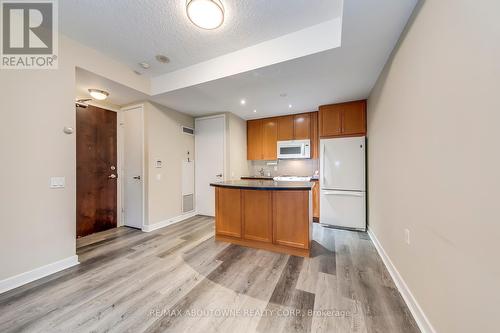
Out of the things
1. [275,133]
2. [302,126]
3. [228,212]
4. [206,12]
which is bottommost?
[228,212]

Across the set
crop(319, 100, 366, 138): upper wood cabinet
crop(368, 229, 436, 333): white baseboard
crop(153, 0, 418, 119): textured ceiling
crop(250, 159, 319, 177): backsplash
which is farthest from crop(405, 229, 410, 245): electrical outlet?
crop(250, 159, 319, 177): backsplash

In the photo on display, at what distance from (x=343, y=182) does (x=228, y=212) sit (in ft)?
7.09

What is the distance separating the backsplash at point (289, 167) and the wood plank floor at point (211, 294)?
2191 mm

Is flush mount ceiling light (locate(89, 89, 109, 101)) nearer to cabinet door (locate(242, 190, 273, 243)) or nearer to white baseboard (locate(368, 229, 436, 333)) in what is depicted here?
cabinet door (locate(242, 190, 273, 243))

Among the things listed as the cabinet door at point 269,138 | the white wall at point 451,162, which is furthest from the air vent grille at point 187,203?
the white wall at point 451,162

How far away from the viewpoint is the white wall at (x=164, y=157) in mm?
3367

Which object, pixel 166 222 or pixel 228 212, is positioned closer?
pixel 228 212

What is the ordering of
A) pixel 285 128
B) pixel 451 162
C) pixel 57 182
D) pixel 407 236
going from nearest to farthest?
1. pixel 451 162
2. pixel 407 236
3. pixel 57 182
4. pixel 285 128

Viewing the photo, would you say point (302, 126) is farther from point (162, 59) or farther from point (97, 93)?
point (97, 93)

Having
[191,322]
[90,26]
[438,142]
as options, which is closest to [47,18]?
[90,26]

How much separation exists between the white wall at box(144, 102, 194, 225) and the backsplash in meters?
1.94

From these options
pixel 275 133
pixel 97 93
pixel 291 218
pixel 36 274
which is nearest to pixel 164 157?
pixel 97 93

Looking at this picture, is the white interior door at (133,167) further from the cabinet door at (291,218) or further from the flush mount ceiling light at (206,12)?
the cabinet door at (291,218)

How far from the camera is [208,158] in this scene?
4285mm
